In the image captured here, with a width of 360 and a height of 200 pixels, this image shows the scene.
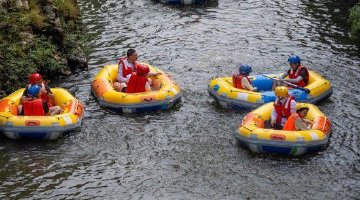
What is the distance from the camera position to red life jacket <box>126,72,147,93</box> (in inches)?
590

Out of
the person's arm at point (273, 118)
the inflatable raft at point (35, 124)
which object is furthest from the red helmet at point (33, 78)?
the person's arm at point (273, 118)

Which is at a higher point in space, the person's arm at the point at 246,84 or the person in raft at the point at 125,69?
the person in raft at the point at 125,69

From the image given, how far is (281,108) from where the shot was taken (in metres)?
13.0

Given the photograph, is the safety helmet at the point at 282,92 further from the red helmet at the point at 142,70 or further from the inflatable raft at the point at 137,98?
the red helmet at the point at 142,70

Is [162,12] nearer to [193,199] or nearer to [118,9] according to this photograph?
[118,9]

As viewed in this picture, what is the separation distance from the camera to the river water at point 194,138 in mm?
11391

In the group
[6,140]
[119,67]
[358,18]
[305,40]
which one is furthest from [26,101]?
[358,18]

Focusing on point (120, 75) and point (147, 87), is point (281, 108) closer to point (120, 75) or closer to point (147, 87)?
point (147, 87)

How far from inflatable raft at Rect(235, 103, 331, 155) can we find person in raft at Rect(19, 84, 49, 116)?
4641mm

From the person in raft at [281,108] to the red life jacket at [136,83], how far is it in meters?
3.72

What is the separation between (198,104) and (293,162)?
3960 millimetres

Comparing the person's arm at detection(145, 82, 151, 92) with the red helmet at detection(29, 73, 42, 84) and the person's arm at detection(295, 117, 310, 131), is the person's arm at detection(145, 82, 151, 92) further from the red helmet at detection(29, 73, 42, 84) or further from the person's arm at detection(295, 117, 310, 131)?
the person's arm at detection(295, 117, 310, 131)

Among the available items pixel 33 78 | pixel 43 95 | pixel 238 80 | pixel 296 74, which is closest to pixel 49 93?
pixel 43 95

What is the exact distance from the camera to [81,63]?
17.8m
